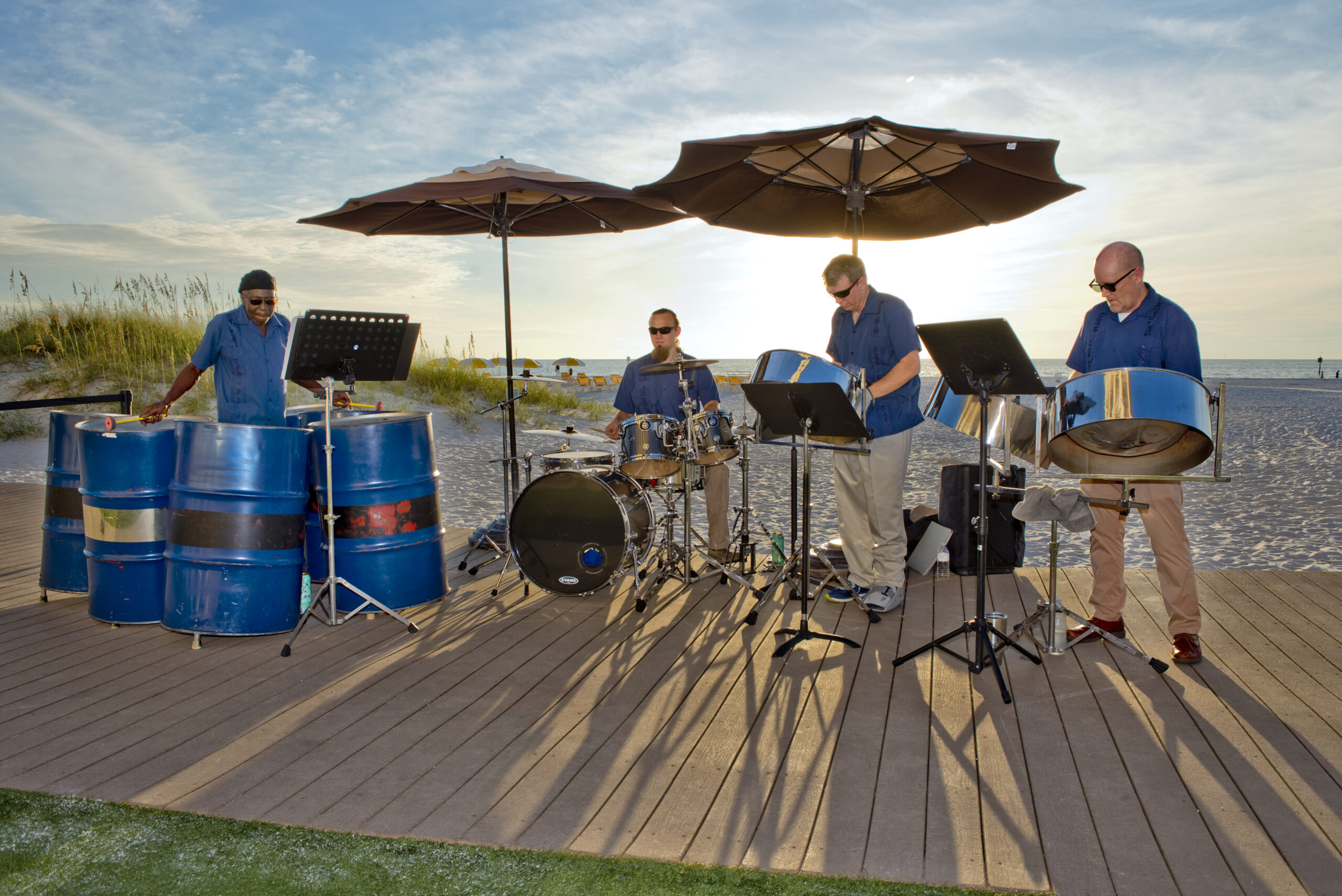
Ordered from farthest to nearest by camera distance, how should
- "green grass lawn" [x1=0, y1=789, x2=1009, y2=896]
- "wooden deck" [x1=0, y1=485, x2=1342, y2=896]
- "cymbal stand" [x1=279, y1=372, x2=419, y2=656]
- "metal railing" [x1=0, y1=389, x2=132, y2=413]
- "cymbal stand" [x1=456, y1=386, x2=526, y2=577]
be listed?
"cymbal stand" [x1=456, y1=386, x2=526, y2=577]
"metal railing" [x1=0, y1=389, x2=132, y2=413]
"cymbal stand" [x1=279, y1=372, x2=419, y2=656]
"wooden deck" [x1=0, y1=485, x2=1342, y2=896]
"green grass lawn" [x1=0, y1=789, x2=1009, y2=896]

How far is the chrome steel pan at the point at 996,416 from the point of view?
3.01 m

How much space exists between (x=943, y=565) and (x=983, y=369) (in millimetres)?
2068

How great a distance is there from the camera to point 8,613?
3.83 metres

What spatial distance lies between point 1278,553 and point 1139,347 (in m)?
3.68

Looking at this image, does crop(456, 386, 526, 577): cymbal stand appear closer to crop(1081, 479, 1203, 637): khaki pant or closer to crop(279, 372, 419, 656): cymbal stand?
crop(279, 372, 419, 656): cymbal stand

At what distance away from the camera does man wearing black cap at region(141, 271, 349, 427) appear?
12.6 feet

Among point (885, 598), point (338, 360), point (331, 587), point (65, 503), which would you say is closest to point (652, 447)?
point (885, 598)

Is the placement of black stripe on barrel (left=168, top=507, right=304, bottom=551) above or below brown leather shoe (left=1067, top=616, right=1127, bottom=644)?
above

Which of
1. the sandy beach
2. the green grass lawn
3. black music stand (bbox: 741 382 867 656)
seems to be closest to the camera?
the green grass lawn

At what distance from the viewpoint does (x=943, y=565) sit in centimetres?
454

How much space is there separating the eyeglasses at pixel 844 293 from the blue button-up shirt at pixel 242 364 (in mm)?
2486

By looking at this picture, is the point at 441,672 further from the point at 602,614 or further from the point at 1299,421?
the point at 1299,421

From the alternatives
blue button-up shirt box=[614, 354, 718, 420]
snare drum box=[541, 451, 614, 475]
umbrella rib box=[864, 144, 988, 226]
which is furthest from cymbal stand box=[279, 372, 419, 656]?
umbrella rib box=[864, 144, 988, 226]

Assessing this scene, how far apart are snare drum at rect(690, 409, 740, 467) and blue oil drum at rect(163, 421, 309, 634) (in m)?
1.72
